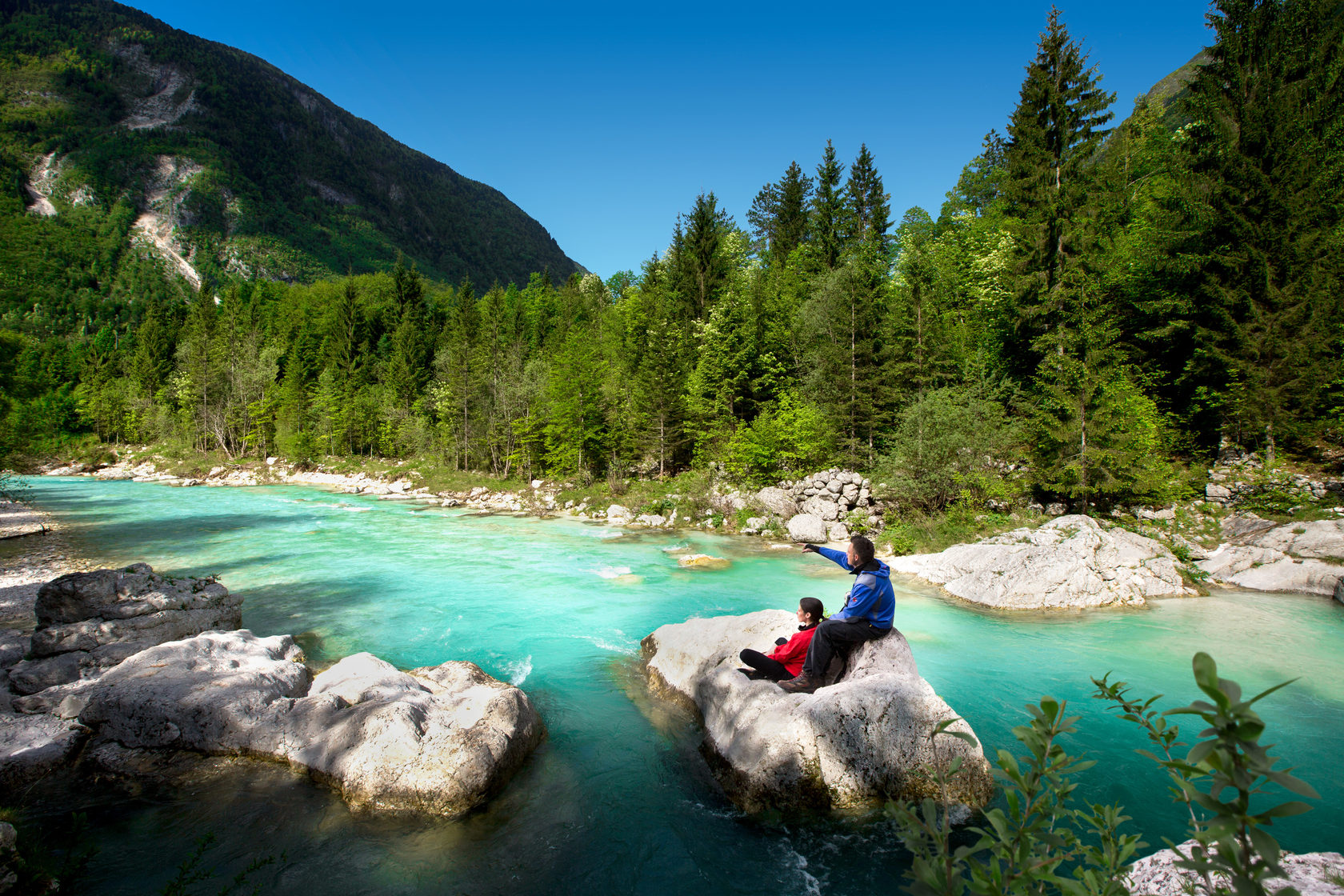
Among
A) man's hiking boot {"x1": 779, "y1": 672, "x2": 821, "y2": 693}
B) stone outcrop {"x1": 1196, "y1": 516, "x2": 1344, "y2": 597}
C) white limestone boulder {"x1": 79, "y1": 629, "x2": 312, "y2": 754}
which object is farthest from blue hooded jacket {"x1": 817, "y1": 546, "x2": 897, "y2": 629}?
stone outcrop {"x1": 1196, "y1": 516, "x2": 1344, "y2": 597}

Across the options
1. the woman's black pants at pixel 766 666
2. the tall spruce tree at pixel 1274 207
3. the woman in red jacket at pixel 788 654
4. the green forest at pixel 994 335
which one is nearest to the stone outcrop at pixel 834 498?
the green forest at pixel 994 335

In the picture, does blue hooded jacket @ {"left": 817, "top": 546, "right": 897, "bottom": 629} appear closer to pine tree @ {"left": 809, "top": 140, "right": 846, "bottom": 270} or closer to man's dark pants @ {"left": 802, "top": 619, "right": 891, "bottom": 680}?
man's dark pants @ {"left": 802, "top": 619, "right": 891, "bottom": 680}

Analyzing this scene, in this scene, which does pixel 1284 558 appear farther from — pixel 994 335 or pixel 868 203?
pixel 868 203

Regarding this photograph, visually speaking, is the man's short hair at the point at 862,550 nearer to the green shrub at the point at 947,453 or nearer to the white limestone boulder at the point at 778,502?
the green shrub at the point at 947,453

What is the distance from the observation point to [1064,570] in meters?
11.9

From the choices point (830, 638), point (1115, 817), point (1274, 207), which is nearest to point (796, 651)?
point (830, 638)

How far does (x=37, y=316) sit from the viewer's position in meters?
76.8

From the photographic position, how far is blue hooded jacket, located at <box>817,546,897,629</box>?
6.17m

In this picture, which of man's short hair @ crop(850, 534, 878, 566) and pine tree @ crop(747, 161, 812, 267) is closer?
man's short hair @ crop(850, 534, 878, 566)

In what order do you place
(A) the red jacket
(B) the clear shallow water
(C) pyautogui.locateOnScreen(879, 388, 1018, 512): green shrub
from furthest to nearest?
1. (C) pyautogui.locateOnScreen(879, 388, 1018, 512): green shrub
2. (A) the red jacket
3. (B) the clear shallow water

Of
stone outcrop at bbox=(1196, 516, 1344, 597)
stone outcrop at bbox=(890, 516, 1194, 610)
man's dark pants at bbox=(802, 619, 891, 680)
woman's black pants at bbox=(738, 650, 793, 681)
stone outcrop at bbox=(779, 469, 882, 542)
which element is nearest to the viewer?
man's dark pants at bbox=(802, 619, 891, 680)

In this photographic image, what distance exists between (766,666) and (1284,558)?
13029mm

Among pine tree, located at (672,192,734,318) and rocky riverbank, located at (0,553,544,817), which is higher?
pine tree, located at (672,192,734,318)

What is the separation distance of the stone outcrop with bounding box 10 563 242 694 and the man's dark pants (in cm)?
837
